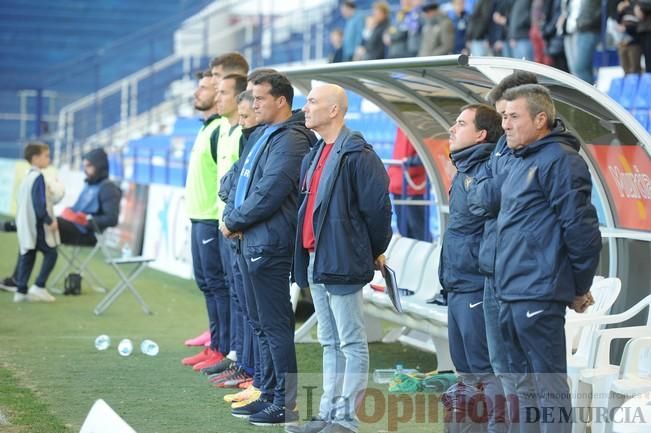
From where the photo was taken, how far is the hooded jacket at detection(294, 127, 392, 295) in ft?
20.6

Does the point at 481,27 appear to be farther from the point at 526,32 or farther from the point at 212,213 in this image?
the point at 212,213

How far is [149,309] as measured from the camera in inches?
482

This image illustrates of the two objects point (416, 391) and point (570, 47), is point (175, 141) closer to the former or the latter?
point (570, 47)

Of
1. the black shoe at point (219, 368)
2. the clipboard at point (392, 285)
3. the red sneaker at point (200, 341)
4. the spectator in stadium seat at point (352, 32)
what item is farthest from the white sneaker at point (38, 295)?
the spectator in stadium seat at point (352, 32)

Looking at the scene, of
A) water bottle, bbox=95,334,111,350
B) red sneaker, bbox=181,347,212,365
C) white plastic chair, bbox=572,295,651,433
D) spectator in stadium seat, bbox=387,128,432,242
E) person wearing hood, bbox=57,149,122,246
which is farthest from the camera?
person wearing hood, bbox=57,149,122,246

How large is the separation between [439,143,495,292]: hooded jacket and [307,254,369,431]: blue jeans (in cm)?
57

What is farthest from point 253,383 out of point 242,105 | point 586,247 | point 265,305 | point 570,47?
point 570,47

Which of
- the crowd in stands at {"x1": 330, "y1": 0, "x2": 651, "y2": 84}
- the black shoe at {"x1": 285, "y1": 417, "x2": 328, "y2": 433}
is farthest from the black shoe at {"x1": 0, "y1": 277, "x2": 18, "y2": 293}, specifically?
the black shoe at {"x1": 285, "y1": 417, "x2": 328, "y2": 433}

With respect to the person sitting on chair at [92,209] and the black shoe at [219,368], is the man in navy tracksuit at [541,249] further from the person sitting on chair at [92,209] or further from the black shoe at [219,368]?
the person sitting on chair at [92,209]

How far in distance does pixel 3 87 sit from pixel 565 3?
18.8 m

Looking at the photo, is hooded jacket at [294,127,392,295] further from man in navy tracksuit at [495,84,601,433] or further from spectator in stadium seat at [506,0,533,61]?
spectator in stadium seat at [506,0,533,61]

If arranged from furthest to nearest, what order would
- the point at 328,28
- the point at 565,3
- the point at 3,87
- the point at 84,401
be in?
the point at 3,87, the point at 328,28, the point at 565,3, the point at 84,401

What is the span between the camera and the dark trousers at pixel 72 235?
42.7 feet

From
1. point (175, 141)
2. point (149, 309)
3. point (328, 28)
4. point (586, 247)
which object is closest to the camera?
point (586, 247)
